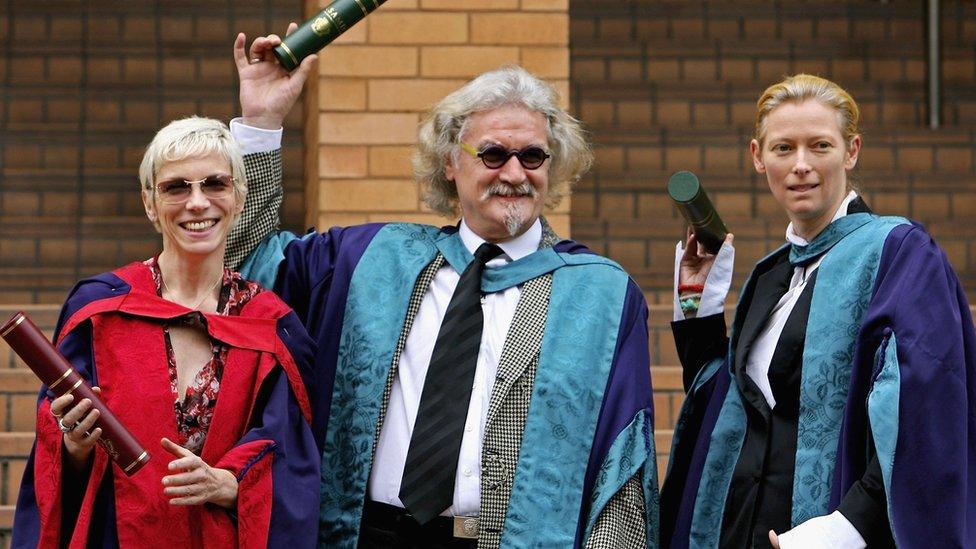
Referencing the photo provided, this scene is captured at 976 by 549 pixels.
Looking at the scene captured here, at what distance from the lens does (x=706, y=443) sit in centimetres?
397

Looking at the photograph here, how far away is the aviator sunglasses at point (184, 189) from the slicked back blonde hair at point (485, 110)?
26.3 inches

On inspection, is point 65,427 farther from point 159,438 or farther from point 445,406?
point 445,406

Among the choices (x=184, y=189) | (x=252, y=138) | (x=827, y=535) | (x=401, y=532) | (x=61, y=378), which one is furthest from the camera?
(x=252, y=138)

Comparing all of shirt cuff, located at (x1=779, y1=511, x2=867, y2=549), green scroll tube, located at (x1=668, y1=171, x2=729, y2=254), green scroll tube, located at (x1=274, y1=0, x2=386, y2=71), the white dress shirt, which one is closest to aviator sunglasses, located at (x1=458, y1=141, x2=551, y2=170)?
the white dress shirt

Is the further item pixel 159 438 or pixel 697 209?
pixel 697 209

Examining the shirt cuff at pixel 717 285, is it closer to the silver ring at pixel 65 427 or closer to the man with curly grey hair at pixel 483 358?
the man with curly grey hair at pixel 483 358

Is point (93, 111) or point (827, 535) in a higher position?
point (93, 111)

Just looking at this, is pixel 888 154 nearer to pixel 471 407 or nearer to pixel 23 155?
pixel 23 155

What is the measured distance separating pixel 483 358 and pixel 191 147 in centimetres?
86

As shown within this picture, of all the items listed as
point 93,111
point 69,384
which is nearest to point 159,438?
point 69,384

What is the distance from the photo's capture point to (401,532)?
3.72 meters

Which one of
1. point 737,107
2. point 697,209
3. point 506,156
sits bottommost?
point 697,209

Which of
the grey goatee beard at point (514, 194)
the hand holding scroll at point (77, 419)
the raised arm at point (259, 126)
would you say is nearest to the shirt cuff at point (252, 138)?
the raised arm at point (259, 126)

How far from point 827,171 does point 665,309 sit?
304 centimetres
